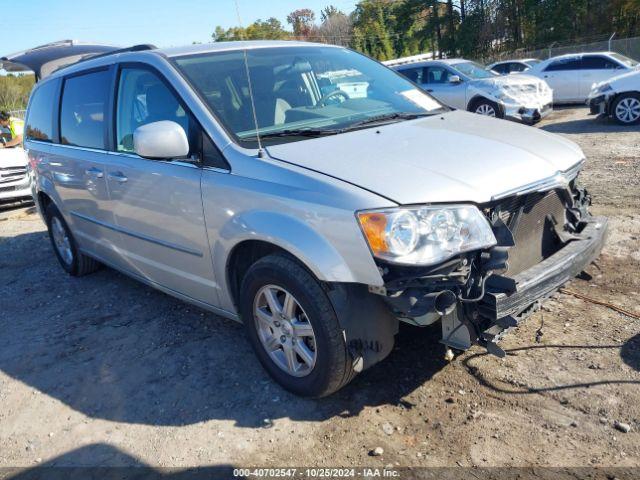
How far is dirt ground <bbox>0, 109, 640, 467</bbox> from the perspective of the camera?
8.89 feet

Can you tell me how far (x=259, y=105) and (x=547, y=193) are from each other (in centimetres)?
176

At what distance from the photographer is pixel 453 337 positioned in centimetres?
268

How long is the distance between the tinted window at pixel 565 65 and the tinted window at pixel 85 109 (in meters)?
14.6

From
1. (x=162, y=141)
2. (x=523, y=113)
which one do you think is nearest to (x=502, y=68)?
(x=523, y=113)

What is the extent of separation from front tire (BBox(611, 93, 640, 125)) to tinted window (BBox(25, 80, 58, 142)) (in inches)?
418

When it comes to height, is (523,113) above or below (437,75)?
below

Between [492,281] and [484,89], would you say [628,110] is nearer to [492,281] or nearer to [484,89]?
[484,89]

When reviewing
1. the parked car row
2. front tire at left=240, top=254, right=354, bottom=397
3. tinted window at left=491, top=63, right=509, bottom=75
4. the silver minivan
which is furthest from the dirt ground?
tinted window at left=491, top=63, right=509, bottom=75

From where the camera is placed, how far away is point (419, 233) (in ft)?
8.21

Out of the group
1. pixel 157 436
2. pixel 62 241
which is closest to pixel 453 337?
pixel 157 436

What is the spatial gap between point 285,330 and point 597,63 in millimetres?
15590

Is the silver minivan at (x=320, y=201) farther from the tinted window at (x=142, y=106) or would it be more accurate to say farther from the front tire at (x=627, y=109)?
the front tire at (x=627, y=109)

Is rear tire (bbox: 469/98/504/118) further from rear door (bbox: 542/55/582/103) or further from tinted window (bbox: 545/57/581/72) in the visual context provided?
tinted window (bbox: 545/57/581/72)

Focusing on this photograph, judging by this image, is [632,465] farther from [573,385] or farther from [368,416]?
[368,416]
